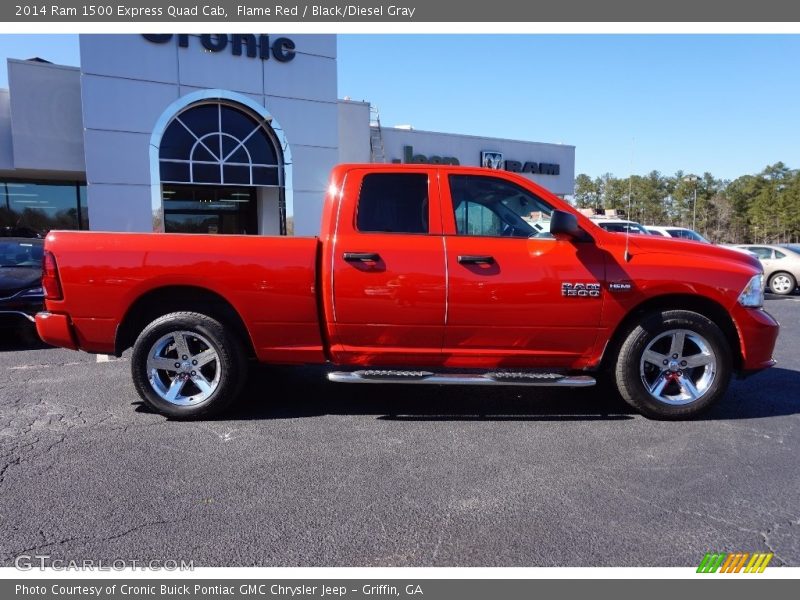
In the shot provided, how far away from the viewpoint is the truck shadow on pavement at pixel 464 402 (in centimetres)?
469

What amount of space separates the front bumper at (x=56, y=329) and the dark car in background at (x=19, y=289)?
3.39m

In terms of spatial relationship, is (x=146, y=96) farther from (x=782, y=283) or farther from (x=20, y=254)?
(x=782, y=283)

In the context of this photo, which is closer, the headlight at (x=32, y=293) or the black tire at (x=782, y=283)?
the headlight at (x=32, y=293)

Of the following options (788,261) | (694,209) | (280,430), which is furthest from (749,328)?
(694,209)

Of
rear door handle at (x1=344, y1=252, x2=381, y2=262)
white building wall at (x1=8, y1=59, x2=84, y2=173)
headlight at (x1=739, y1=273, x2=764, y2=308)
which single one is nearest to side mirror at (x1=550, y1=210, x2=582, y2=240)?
rear door handle at (x1=344, y1=252, x2=381, y2=262)

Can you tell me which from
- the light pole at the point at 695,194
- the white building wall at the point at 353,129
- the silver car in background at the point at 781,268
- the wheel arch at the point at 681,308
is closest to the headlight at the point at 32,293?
the wheel arch at the point at 681,308

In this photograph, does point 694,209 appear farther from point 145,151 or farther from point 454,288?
point 454,288

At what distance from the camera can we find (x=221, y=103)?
16.8 metres

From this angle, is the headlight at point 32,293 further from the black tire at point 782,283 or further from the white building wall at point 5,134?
the black tire at point 782,283

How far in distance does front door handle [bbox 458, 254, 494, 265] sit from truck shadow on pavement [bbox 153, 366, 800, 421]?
127cm

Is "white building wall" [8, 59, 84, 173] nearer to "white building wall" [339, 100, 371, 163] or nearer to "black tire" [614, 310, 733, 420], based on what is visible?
"white building wall" [339, 100, 371, 163]

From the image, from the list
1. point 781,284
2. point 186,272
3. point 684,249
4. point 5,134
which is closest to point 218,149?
point 5,134

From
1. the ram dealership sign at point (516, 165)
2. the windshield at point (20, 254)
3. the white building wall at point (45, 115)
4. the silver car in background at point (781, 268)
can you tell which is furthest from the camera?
the ram dealership sign at point (516, 165)

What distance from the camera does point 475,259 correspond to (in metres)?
4.34
